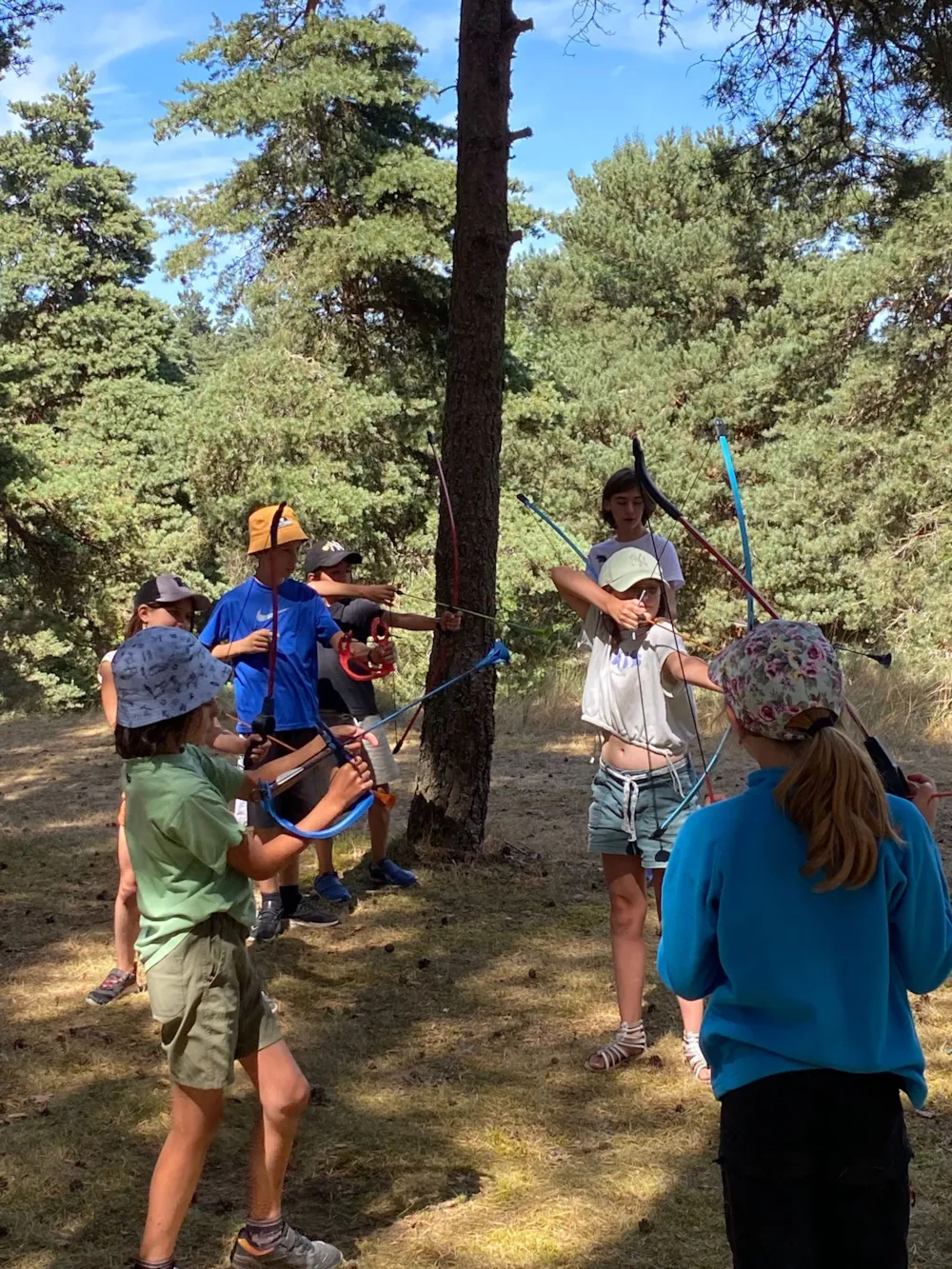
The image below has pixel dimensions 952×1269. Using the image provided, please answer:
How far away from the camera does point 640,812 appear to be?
3443 millimetres

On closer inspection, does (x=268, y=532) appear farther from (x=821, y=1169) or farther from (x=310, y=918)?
(x=821, y=1169)

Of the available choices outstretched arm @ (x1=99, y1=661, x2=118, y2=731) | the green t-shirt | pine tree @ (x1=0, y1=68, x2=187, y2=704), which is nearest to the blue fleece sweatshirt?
the green t-shirt

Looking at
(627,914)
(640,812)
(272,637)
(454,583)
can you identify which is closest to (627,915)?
(627,914)

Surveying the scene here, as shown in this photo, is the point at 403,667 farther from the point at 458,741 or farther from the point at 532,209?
the point at 458,741

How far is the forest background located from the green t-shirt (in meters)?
10.9

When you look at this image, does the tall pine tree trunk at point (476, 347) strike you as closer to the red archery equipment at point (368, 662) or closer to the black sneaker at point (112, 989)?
the red archery equipment at point (368, 662)

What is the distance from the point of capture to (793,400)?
2302cm

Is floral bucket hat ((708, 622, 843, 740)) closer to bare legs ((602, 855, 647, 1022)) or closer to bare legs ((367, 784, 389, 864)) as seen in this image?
bare legs ((602, 855, 647, 1022))

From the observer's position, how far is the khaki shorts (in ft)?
7.84

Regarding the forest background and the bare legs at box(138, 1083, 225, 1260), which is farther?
the forest background

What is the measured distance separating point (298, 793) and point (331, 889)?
0.70 m

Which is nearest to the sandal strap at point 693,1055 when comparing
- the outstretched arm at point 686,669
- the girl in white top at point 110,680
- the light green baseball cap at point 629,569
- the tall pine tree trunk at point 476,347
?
the outstretched arm at point 686,669

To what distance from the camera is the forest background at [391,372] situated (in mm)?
17766

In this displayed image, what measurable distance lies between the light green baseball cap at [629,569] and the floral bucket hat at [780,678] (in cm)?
156
